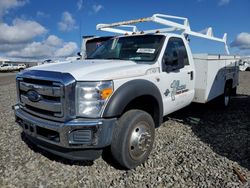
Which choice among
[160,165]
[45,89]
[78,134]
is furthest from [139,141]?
[45,89]

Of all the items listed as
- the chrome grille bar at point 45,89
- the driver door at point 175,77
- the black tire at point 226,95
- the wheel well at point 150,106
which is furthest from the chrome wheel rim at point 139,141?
the black tire at point 226,95

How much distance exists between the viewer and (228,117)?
22.2ft

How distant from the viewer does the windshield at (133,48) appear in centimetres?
454

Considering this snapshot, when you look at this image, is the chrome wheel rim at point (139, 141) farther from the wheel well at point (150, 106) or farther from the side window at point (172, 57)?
the side window at point (172, 57)

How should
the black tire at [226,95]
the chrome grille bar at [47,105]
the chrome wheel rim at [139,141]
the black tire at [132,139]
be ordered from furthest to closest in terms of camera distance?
the black tire at [226,95], the chrome wheel rim at [139,141], the black tire at [132,139], the chrome grille bar at [47,105]

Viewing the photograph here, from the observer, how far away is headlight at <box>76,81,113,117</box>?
127 inches

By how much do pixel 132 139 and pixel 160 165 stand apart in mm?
678

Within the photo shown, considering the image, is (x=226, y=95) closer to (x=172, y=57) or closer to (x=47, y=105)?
(x=172, y=57)

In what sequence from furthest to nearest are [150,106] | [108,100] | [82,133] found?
[150,106] → [108,100] → [82,133]

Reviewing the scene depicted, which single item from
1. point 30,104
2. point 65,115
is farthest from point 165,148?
point 30,104

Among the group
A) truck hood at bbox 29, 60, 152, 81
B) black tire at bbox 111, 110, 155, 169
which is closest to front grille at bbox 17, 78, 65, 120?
truck hood at bbox 29, 60, 152, 81

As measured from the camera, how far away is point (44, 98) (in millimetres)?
3504

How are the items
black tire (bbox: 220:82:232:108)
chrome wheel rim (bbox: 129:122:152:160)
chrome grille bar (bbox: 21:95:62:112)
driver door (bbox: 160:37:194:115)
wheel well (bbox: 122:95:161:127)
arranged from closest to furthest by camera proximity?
1. chrome grille bar (bbox: 21:95:62:112)
2. chrome wheel rim (bbox: 129:122:152:160)
3. wheel well (bbox: 122:95:161:127)
4. driver door (bbox: 160:37:194:115)
5. black tire (bbox: 220:82:232:108)

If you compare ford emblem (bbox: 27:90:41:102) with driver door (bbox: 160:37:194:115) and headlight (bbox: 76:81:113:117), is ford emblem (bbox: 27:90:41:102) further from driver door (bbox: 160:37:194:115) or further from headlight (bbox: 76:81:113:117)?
driver door (bbox: 160:37:194:115)
